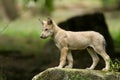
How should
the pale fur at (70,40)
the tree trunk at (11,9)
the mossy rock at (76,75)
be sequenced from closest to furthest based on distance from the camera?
the mossy rock at (76,75), the pale fur at (70,40), the tree trunk at (11,9)

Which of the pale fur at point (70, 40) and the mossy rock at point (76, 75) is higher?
the pale fur at point (70, 40)

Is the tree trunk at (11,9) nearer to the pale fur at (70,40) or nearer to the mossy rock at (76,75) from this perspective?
A: the pale fur at (70,40)

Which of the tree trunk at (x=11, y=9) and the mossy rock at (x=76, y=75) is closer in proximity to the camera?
the mossy rock at (x=76, y=75)

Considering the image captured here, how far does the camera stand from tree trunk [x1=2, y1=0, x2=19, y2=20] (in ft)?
130

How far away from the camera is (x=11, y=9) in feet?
130

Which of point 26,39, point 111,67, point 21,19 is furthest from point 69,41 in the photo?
point 21,19

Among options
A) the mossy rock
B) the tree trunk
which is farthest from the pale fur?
the tree trunk

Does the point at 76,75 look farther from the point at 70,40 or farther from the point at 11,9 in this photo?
the point at 11,9

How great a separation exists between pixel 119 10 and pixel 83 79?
99.6 feet

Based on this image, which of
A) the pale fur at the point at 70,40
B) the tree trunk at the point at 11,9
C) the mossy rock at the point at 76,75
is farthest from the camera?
the tree trunk at the point at 11,9

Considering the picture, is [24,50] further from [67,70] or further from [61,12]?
[61,12]

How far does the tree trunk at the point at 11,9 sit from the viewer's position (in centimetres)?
3966

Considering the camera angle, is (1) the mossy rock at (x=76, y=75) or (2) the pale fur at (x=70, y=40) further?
(2) the pale fur at (x=70, y=40)

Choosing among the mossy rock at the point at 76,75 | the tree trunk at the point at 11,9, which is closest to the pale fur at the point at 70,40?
the mossy rock at the point at 76,75
